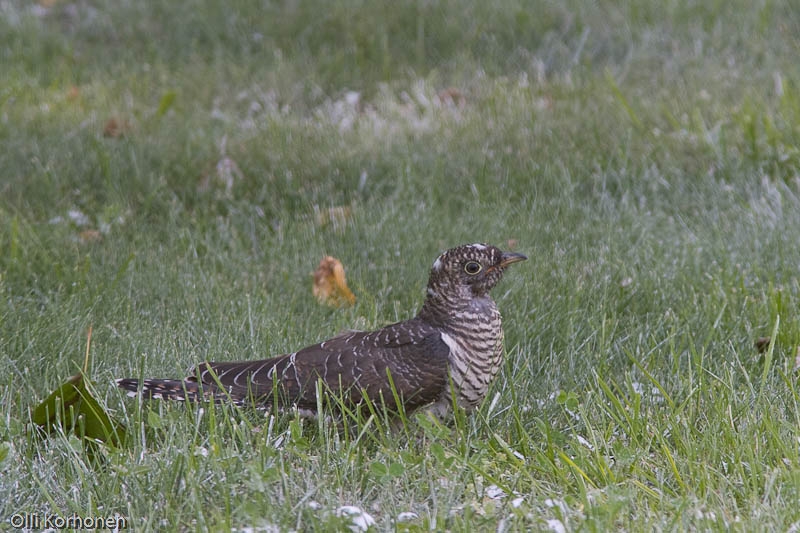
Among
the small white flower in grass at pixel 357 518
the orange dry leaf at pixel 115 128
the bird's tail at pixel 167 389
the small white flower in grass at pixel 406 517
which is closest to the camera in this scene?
the small white flower in grass at pixel 357 518

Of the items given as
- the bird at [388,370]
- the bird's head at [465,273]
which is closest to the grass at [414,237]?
the bird at [388,370]

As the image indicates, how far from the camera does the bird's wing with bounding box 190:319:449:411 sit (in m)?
3.96

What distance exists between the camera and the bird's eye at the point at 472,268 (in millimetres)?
4234

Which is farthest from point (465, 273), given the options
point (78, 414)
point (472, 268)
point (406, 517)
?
point (78, 414)

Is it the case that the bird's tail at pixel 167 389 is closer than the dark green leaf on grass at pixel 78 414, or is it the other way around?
the dark green leaf on grass at pixel 78 414

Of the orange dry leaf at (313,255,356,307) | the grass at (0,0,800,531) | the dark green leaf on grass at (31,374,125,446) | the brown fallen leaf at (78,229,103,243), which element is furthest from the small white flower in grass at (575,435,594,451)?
the brown fallen leaf at (78,229,103,243)

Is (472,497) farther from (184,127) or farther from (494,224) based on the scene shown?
(184,127)

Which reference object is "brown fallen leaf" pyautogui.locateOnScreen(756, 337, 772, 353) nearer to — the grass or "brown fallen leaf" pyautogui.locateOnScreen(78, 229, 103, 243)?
the grass

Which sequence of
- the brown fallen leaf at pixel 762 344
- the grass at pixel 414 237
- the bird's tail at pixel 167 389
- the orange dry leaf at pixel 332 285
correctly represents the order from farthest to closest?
the orange dry leaf at pixel 332 285
the brown fallen leaf at pixel 762 344
the bird's tail at pixel 167 389
the grass at pixel 414 237

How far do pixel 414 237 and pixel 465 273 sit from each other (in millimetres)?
1603

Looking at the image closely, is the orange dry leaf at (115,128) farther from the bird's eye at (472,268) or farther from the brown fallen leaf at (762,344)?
the brown fallen leaf at (762,344)

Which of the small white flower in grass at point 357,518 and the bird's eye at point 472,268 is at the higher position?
the bird's eye at point 472,268

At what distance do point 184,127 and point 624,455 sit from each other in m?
4.86

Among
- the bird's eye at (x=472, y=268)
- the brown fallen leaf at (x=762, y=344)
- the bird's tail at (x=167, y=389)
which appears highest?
Result: the bird's eye at (x=472, y=268)
